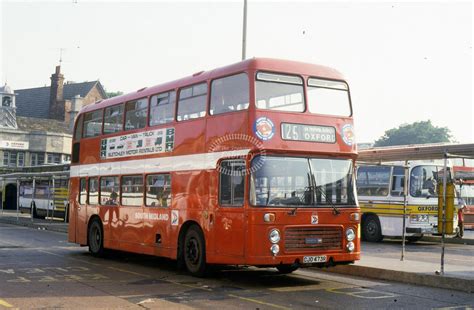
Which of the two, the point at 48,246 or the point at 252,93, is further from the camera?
the point at 48,246

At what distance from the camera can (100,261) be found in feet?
56.2

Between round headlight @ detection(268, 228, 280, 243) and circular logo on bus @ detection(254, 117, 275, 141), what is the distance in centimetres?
169

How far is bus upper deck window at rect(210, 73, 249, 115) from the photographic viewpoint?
12656 mm

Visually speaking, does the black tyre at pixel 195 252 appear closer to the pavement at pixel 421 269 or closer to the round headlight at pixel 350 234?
the round headlight at pixel 350 234

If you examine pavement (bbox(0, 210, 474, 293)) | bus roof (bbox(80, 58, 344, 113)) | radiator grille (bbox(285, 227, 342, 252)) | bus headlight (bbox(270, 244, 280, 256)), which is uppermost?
bus roof (bbox(80, 58, 344, 113))

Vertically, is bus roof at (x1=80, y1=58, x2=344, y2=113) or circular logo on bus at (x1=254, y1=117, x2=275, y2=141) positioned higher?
bus roof at (x1=80, y1=58, x2=344, y2=113)

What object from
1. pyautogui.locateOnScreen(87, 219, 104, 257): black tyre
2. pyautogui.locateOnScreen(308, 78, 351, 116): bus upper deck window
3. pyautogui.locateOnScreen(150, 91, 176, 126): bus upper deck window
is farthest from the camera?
pyautogui.locateOnScreen(87, 219, 104, 257): black tyre

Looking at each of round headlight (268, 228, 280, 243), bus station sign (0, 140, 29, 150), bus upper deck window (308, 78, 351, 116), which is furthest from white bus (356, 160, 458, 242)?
bus station sign (0, 140, 29, 150)

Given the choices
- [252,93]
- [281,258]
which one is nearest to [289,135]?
[252,93]

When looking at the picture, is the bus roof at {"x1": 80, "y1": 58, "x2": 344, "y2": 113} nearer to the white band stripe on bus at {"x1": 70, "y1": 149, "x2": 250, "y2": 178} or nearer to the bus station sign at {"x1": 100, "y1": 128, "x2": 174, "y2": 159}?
the bus station sign at {"x1": 100, "y1": 128, "x2": 174, "y2": 159}

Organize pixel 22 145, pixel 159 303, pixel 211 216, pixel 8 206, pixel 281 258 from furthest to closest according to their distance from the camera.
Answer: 1. pixel 22 145
2. pixel 8 206
3. pixel 211 216
4. pixel 281 258
5. pixel 159 303

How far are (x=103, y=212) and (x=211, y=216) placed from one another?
574cm

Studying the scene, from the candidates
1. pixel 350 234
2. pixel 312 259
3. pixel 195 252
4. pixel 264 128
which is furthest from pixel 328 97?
pixel 195 252

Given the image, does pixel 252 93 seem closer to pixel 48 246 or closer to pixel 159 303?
pixel 159 303
